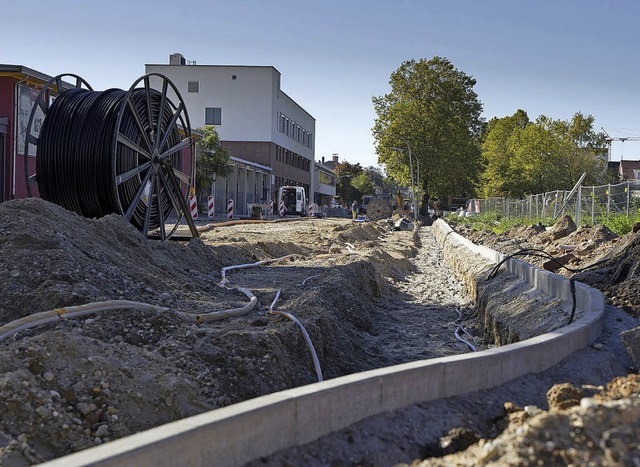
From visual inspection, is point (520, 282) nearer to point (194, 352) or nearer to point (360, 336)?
point (360, 336)

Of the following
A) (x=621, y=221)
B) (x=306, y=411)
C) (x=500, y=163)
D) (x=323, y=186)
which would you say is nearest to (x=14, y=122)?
(x=621, y=221)

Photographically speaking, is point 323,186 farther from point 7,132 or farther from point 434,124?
point 7,132

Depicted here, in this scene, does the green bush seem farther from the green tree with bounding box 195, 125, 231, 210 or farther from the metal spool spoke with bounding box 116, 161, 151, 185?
the green tree with bounding box 195, 125, 231, 210

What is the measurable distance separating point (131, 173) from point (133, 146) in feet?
1.69

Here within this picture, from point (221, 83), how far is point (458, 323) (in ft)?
176

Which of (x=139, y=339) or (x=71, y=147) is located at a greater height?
(x=71, y=147)

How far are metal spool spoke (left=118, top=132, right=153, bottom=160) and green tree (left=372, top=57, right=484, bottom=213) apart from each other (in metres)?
41.7

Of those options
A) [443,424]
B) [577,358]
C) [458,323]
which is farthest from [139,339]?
[458,323]

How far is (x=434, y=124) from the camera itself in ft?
184

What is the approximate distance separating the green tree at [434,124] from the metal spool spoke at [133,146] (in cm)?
4167

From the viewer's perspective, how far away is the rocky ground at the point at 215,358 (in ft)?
12.2

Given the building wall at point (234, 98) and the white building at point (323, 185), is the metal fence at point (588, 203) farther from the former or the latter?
the white building at point (323, 185)

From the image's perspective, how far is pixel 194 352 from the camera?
242 inches

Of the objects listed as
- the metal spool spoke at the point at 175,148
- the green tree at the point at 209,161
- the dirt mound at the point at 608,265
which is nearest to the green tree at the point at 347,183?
the green tree at the point at 209,161
